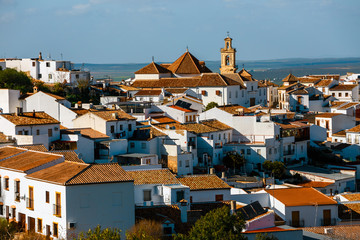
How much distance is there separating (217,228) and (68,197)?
4.77 m

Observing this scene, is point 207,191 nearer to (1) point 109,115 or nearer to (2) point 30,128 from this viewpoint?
(2) point 30,128

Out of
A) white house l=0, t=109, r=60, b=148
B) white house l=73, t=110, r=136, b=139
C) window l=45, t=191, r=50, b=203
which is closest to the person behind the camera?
window l=45, t=191, r=50, b=203

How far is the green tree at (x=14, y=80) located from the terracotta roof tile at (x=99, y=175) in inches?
1267

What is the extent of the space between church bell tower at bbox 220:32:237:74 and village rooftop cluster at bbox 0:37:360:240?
795 cm

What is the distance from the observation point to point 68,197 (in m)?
25.1

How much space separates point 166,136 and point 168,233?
18259 mm

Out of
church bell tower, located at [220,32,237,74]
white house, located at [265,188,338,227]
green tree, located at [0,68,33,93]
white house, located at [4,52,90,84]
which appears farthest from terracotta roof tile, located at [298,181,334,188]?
church bell tower, located at [220,32,237,74]

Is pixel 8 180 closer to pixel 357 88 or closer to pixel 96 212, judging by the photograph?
pixel 96 212

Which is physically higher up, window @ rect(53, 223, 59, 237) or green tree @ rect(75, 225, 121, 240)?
green tree @ rect(75, 225, 121, 240)

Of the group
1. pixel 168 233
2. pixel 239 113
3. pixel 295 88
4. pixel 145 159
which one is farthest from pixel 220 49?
pixel 168 233

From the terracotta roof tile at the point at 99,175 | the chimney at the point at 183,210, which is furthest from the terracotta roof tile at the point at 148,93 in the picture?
the terracotta roof tile at the point at 99,175

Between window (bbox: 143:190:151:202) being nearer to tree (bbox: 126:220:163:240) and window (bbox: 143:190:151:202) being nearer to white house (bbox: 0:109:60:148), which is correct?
tree (bbox: 126:220:163:240)

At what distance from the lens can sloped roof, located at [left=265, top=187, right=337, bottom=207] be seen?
3531 cm

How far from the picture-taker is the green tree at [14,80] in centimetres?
5837
